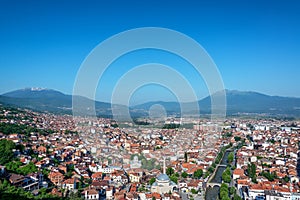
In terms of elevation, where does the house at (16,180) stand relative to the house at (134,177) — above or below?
above

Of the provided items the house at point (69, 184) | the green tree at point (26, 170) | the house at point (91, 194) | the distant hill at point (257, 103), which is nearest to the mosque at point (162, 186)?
the house at point (91, 194)

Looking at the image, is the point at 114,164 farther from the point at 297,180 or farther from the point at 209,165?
the point at 297,180

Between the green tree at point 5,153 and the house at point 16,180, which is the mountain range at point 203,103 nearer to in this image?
the green tree at point 5,153

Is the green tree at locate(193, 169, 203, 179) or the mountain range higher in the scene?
the mountain range

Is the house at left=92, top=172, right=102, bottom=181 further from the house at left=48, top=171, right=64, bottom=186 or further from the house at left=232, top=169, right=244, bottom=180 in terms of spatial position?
the house at left=232, top=169, right=244, bottom=180

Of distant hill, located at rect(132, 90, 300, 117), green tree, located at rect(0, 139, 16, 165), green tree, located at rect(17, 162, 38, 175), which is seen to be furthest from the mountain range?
green tree, located at rect(17, 162, 38, 175)

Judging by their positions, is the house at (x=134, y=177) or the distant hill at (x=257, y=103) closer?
the house at (x=134, y=177)

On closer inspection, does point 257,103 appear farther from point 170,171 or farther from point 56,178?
point 56,178

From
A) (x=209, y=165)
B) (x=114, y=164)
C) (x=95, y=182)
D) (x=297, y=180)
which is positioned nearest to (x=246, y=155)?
(x=209, y=165)

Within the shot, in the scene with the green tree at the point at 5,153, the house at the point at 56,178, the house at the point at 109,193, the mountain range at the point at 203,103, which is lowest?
the house at the point at 109,193
